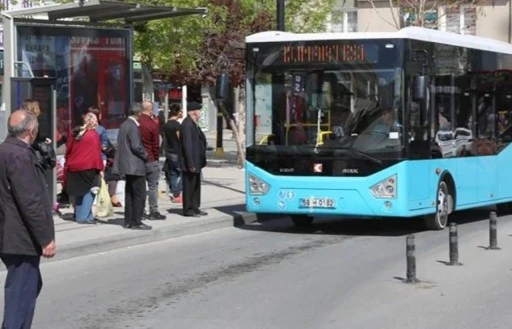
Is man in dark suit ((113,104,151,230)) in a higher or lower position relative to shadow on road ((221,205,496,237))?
higher

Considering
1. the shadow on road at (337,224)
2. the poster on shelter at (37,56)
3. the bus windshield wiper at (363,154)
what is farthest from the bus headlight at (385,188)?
the poster on shelter at (37,56)

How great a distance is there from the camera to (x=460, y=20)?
3809 centimetres

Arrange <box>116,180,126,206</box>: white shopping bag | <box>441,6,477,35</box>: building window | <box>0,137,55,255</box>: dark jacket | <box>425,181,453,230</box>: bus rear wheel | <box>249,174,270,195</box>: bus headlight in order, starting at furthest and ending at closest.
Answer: <box>441,6,477,35</box>: building window, <box>116,180,126,206</box>: white shopping bag, <box>425,181,453,230</box>: bus rear wheel, <box>249,174,270,195</box>: bus headlight, <box>0,137,55,255</box>: dark jacket

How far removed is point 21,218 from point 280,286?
440 centimetres

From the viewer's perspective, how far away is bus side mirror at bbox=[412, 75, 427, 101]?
48.1 feet

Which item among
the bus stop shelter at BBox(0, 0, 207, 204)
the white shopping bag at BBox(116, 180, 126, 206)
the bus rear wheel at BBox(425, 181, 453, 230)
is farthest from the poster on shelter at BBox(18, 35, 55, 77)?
the bus rear wheel at BBox(425, 181, 453, 230)

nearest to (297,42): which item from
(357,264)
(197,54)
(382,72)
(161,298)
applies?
(382,72)

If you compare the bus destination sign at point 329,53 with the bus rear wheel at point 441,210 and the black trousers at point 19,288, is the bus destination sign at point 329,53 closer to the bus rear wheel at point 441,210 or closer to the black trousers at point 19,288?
the bus rear wheel at point 441,210

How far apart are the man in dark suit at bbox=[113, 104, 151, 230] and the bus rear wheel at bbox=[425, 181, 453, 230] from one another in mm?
4438

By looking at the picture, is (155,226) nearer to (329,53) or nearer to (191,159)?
(191,159)

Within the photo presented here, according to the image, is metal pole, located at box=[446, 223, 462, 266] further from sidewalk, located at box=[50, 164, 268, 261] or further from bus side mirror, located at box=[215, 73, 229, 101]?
bus side mirror, located at box=[215, 73, 229, 101]

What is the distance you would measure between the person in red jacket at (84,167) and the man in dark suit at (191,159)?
1.58 m

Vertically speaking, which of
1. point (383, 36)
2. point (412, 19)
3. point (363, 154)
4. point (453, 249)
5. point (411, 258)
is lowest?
point (453, 249)

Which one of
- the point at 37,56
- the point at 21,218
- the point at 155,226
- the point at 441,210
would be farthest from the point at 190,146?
the point at 21,218
